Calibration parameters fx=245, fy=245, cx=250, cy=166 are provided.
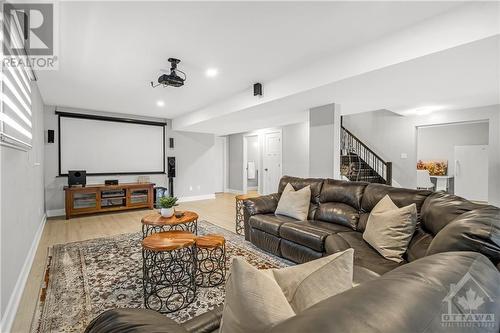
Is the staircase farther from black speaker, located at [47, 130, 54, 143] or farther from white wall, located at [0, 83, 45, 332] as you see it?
black speaker, located at [47, 130, 54, 143]

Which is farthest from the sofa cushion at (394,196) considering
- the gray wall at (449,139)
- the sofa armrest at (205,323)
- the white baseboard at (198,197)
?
the gray wall at (449,139)

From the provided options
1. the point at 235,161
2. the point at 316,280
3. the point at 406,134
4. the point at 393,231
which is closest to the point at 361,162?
the point at 406,134

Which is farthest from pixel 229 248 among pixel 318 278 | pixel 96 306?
pixel 318 278

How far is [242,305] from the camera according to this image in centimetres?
64

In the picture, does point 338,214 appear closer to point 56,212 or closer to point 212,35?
point 212,35

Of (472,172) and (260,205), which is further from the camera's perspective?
(472,172)

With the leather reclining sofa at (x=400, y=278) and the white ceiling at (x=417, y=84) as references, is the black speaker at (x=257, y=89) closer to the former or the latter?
the white ceiling at (x=417, y=84)

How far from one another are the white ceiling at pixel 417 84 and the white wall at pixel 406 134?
576mm

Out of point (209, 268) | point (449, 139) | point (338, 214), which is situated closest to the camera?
point (209, 268)

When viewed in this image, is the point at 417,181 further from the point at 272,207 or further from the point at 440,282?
the point at 440,282

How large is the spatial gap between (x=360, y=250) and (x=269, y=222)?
47.3 inches

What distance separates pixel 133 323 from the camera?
77 centimetres

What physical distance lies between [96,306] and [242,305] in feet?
6.59

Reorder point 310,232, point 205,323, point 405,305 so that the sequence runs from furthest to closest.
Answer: point 310,232, point 205,323, point 405,305
